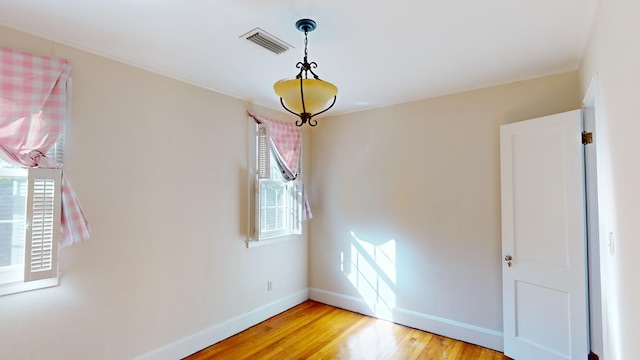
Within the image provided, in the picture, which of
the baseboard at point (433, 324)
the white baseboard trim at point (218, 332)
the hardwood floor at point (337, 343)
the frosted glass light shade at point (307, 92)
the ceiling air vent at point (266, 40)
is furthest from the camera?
the baseboard at point (433, 324)

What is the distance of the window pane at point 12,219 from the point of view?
1902mm

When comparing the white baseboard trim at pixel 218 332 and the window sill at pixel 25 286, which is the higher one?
the window sill at pixel 25 286

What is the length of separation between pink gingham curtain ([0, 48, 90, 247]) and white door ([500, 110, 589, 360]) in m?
3.38

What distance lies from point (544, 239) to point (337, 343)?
2.07m

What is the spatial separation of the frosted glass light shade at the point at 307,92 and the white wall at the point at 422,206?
184 centimetres

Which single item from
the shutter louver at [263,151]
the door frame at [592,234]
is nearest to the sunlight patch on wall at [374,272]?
the shutter louver at [263,151]

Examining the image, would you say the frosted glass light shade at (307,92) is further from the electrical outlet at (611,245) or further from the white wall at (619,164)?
the electrical outlet at (611,245)

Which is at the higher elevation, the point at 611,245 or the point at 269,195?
the point at 269,195

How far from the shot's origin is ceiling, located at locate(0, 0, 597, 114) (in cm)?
175

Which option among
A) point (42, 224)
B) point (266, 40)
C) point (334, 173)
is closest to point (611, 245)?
point (266, 40)

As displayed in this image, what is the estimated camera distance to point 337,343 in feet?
9.82

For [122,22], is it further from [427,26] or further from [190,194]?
[427,26]

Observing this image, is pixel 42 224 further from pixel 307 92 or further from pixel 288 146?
pixel 288 146

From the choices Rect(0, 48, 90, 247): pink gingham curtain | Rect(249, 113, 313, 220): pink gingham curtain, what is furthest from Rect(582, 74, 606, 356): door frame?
Rect(0, 48, 90, 247): pink gingham curtain
